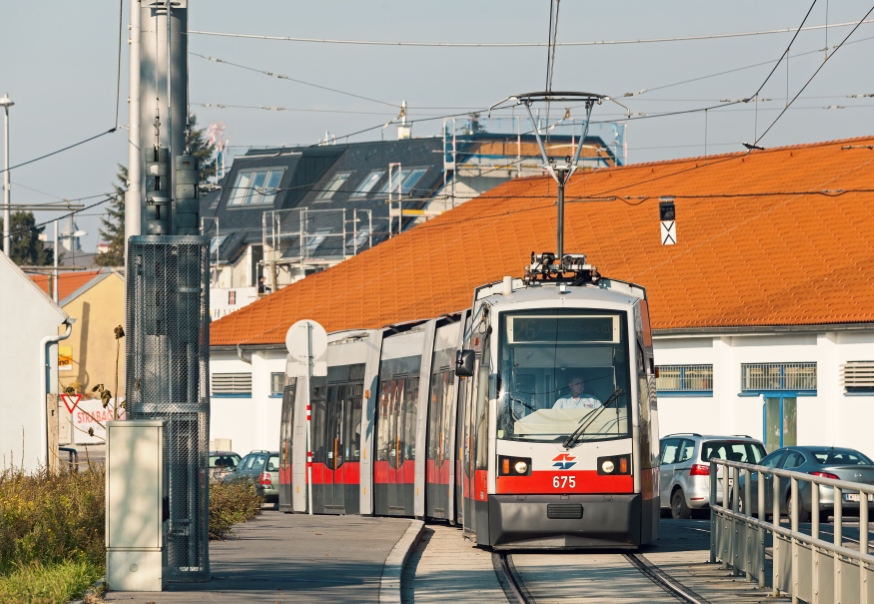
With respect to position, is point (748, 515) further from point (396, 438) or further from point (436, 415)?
point (396, 438)

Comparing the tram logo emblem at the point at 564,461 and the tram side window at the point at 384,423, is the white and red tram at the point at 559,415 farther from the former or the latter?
the tram side window at the point at 384,423

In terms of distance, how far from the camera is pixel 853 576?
1054 centimetres

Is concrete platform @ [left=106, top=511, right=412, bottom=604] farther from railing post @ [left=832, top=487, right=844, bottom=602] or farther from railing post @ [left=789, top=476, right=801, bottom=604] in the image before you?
railing post @ [left=832, top=487, right=844, bottom=602]

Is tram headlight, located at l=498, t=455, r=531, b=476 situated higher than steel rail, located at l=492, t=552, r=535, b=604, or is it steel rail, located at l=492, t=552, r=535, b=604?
tram headlight, located at l=498, t=455, r=531, b=476

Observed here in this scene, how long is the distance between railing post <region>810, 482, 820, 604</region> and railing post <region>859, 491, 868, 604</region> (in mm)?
1042

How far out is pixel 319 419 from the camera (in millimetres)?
27875

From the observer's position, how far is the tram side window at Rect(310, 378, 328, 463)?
27562 mm

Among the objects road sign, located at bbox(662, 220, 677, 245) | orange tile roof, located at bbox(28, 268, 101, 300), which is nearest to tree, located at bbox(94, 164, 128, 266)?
orange tile roof, located at bbox(28, 268, 101, 300)

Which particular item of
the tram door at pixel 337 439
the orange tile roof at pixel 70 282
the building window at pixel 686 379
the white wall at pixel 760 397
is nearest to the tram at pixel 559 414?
the tram door at pixel 337 439

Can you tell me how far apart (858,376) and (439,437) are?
1485cm

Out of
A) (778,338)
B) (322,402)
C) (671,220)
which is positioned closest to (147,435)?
(322,402)

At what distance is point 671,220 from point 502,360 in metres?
25.0

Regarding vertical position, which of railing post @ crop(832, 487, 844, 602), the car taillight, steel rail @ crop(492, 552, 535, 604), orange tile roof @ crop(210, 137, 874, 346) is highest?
orange tile roof @ crop(210, 137, 874, 346)

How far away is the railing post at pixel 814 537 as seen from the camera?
37.7 feet
